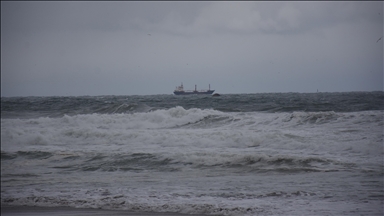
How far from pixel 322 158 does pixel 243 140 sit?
8.48 ft

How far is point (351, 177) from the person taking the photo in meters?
6.73

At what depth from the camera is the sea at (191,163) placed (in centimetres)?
511

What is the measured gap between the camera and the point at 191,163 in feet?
26.7

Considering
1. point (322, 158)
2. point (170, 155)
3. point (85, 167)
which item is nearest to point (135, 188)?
point (85, 167)

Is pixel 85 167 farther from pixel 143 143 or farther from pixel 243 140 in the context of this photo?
pixel 243 140

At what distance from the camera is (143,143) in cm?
1080

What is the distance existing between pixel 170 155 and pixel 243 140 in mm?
2592

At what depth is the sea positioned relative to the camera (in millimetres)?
5105

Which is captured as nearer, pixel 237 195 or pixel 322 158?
pixel 237 195

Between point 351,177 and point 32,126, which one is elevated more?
point 32,126

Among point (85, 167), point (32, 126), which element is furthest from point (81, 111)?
point (85, 167)

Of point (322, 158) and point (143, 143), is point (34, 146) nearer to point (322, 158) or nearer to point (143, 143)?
point (143, 143)

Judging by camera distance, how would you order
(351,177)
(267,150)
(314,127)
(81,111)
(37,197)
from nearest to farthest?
1. (37,197)
2. (351,177)
3. (267,150)
4. (314,127)
5. (81,111)

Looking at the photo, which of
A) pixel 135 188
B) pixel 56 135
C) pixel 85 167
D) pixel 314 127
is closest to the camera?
pixel 135 188
